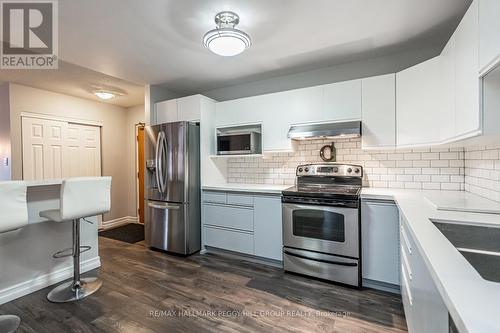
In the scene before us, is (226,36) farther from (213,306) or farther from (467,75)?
(213,306)

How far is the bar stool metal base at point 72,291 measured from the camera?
7.29ft

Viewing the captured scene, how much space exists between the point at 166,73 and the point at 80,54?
0.94 metres

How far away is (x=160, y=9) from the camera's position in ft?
6.12

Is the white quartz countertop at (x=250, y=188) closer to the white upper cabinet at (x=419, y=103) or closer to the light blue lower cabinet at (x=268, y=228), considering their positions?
the light blue lower cabinet at (x=268, y=228)

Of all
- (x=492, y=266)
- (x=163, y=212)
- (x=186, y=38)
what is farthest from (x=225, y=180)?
(x=492, y=266)

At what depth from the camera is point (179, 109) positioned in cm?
351

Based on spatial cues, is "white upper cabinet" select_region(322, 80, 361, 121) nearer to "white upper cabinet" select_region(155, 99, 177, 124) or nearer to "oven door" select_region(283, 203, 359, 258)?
"oven door" select_region(283, 203, 359, 258)

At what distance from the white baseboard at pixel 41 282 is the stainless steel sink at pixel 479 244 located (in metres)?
3.36

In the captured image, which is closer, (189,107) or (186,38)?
(186,38)

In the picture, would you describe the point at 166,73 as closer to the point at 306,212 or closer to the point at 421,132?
the point at 306,212

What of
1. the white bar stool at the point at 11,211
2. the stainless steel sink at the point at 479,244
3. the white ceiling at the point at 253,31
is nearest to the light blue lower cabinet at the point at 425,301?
the stainless steel sink at the point at 479,244

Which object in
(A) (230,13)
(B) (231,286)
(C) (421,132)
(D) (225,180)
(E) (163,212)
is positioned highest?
(A) (230,13)

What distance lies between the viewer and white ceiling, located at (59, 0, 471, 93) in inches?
72.8

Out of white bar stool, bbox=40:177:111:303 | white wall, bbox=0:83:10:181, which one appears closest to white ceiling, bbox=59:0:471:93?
white bar stool, bbox=40:177:111:303
